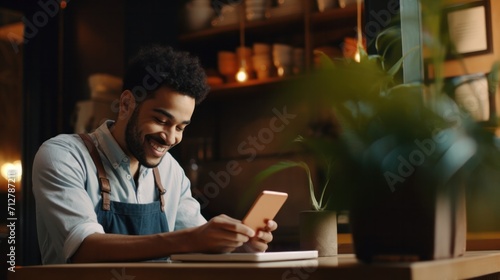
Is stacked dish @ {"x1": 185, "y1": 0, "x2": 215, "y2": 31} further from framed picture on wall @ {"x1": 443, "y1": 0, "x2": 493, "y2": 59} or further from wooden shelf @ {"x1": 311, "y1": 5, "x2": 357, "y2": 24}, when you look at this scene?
framed picture on wall @ {"x1": 443, "y1": 0, "x2": 493, "y2": 59}

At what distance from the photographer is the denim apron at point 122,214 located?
6.94 feet

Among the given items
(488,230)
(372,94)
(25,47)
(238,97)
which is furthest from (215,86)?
(372,94)

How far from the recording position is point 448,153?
4.16ft

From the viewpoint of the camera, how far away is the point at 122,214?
2.15m

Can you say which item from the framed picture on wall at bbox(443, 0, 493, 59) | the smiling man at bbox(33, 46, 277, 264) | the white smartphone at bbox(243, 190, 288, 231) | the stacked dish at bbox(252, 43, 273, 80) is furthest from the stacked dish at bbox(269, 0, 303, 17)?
the white smartphone at bbox(243, 190, 288, 231)

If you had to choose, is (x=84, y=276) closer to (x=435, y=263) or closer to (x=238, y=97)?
(x=435, y=263)

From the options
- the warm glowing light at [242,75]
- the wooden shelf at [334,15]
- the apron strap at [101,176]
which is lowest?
the apron strap at [101,176]

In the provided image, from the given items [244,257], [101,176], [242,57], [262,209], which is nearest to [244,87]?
[242,57]

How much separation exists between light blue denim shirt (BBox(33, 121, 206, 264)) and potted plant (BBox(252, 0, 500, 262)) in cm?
87

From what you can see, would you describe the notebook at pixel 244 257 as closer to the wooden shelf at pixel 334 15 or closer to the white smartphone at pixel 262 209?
the white smartphone at pixel 262 209

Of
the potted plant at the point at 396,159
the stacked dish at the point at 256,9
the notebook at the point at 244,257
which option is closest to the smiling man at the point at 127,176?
the notebook at the point at 244,257

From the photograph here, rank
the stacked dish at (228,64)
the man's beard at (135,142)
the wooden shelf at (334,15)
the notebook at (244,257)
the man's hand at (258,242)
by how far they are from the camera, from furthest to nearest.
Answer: the stacked dish at (228,64)
the wooden shelf at (334,15)
the man's beard at (135,142)
the man's hand at (258,242)
the notebook at (244,257)

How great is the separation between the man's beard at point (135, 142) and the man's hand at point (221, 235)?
2.27ft

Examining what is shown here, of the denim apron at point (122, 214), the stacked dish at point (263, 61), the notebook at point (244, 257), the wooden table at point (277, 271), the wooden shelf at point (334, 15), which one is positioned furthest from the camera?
the stacked dish at point (263, 61)
